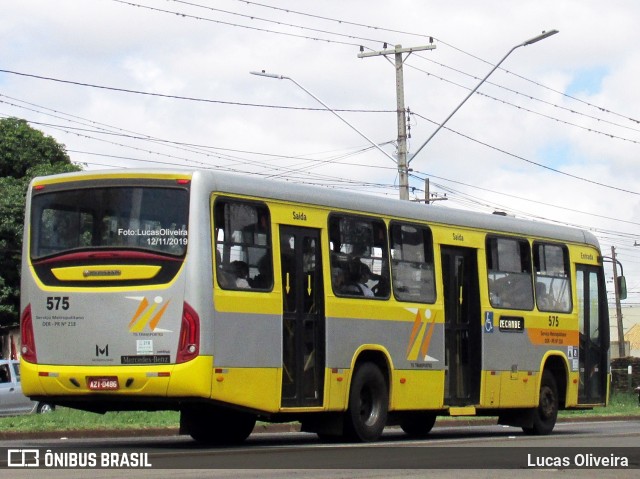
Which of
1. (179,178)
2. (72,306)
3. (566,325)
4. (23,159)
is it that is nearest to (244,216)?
(179,178)

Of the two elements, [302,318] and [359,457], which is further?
[302,318]

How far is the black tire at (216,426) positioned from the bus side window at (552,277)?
603cm

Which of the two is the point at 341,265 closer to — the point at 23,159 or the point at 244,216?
the point at 244,216

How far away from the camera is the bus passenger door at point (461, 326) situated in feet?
66.4

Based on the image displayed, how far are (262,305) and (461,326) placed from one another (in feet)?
16.3

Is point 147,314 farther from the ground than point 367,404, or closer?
farther from the ground

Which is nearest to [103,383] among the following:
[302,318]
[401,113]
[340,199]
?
[302,318]

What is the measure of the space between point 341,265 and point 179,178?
118 inches

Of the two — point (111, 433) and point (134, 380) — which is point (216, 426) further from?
point (111, 433)

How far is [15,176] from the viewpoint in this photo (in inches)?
1896

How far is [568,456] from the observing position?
15297mm

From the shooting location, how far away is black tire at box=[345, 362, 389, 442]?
18.0 meters

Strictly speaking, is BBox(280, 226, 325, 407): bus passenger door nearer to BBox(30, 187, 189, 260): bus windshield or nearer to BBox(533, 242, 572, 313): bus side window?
BBox(30, 187, 189, 260): bus windshield

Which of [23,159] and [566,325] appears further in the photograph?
[23,159]
